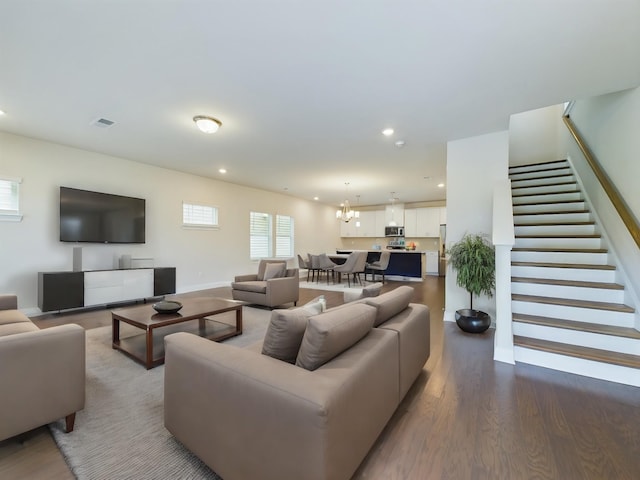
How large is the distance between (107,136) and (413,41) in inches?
172

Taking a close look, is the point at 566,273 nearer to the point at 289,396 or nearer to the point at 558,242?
the point at 558,242

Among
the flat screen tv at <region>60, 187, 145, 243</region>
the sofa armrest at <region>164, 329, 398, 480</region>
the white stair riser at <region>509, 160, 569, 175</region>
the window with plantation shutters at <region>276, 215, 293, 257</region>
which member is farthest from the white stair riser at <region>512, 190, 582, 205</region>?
the flat screen tv at <region>60, 187, 145, 243</region>

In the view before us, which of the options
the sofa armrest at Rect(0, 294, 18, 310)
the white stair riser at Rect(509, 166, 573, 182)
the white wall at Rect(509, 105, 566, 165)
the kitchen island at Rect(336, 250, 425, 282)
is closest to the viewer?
the sofa armrest at Rect(0, 294, 18, 310)

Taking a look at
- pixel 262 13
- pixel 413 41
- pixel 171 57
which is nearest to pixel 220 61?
pixel 171 57

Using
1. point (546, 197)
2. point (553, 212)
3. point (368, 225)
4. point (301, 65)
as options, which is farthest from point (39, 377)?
point (368, 225)

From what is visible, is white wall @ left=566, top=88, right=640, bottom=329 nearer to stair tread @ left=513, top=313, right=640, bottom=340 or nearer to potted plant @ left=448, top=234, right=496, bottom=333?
stair tread @ left=513, top=313, right=640, bottom=340

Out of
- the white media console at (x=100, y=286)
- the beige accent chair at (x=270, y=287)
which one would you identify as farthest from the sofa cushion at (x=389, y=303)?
the white media console at (x=100, y=286)

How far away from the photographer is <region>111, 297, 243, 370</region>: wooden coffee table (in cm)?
252

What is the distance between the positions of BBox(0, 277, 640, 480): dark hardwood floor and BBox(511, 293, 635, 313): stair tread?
788 millimetres

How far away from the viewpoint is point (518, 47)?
216cm

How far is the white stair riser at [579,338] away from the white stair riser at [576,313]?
28cm

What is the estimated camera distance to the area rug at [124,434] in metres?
1.35

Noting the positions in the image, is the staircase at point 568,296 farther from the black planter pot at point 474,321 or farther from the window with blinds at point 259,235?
the window with blinds at point 259,235

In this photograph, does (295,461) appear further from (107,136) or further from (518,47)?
(107,136)
